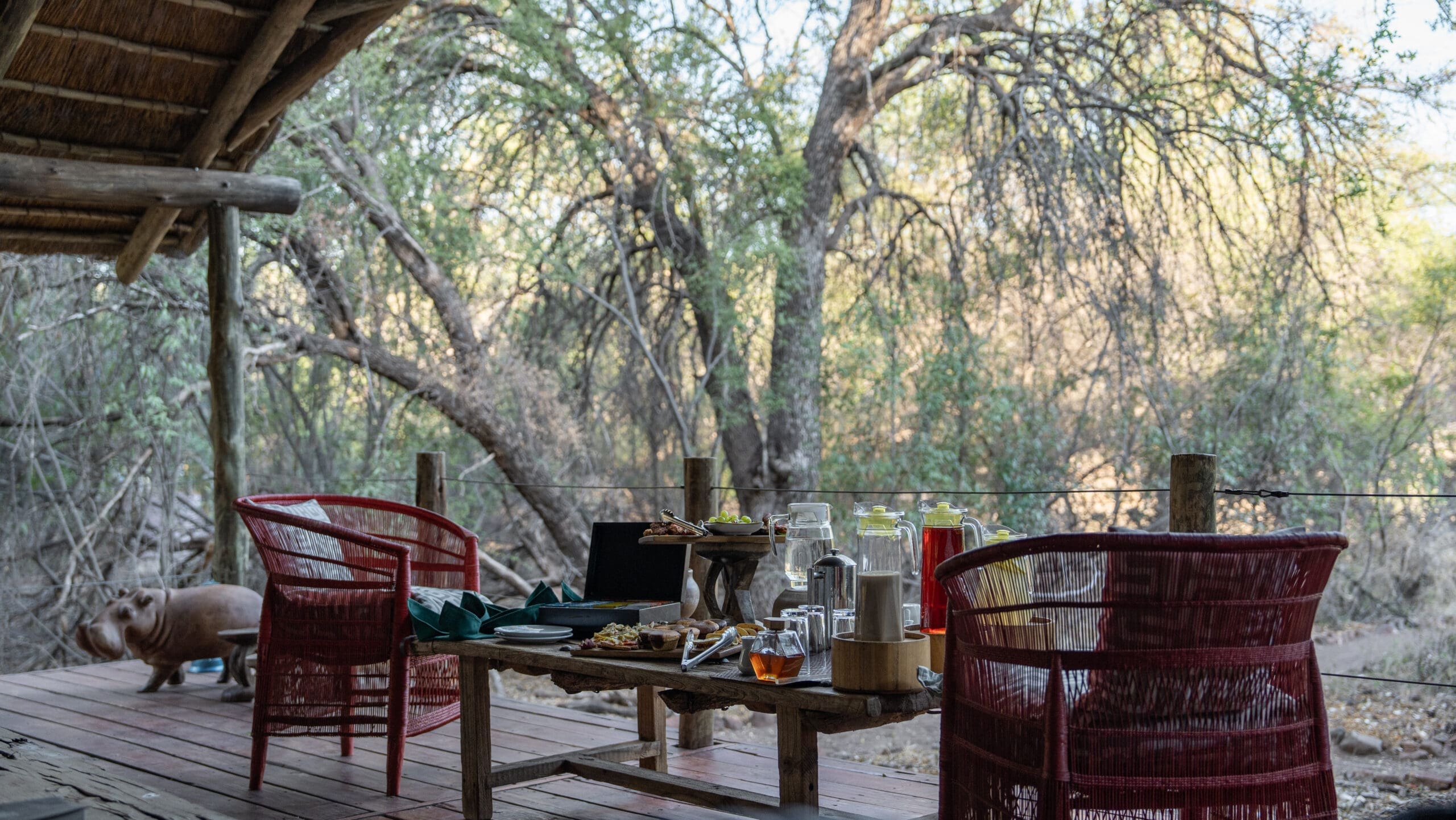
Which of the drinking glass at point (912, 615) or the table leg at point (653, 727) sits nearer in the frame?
the drinking glass at point (912, 615)

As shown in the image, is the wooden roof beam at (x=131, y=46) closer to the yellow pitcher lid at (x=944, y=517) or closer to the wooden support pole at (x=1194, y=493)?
the yellow pitcher lid at (x=944, y=517)

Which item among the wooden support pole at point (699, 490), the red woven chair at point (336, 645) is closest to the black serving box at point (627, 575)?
the red woven chair at point (336, 645)

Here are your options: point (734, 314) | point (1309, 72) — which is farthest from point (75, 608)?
point (1309, 72)

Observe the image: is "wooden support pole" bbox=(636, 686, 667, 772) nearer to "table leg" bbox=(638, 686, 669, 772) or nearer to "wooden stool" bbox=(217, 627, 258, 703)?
"table leg" bbox=(638, 686, 669, 772)

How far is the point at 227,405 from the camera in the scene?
505cm

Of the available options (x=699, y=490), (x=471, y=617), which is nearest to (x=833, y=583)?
(x=471, y=617)

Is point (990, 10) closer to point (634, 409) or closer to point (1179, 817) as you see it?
point (634, 409)

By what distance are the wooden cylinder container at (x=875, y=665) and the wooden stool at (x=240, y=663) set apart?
2.96 meters

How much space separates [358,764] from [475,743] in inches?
38.0

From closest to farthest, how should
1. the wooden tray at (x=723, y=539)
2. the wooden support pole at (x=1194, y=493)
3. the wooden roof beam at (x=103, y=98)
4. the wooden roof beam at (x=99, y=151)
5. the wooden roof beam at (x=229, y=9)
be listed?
the wooden tray at (x=723, y=539), the wooden support pole at (x=1194, y=493), the wooden roof beam at (x=229, y=9), the wooden roof beam at (x=103, y=98), the wooden roof beam at (x=99, y=151)

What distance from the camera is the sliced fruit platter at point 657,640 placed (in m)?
2.48

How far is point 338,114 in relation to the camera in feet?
23.6

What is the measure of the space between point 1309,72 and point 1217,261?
244cm

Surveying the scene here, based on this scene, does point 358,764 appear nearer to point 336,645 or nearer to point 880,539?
point 336,645
